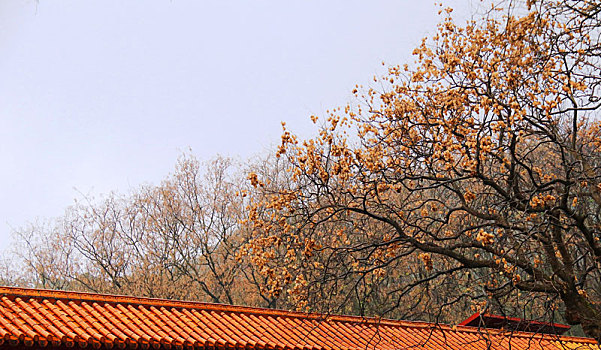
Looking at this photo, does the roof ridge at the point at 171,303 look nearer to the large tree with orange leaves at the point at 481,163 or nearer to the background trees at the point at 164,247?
the large tree with orange leaves at the point at 481,163

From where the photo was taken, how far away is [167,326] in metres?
10.1

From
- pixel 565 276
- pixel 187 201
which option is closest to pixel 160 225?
pixel 187 201

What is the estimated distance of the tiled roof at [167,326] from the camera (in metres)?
8.65

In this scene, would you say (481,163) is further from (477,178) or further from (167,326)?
(167,326)

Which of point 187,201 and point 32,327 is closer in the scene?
point 32,327

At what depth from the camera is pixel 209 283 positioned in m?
28.7

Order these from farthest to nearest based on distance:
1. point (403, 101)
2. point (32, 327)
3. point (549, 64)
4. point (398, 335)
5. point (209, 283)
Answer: point (209, 283), point (398, 335), point (403, 101), point (549, 64), point (32, 327)

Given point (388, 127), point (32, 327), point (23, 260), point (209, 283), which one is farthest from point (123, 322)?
point (23, 260)

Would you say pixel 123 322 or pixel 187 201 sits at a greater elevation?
pixel 187 201

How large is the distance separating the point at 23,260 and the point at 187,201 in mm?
9411

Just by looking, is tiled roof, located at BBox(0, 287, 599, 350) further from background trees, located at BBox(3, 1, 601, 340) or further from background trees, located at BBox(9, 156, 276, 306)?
background trees, located at BBox(9, 156, 276, 306)

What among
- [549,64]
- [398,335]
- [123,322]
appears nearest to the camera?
[123,322]

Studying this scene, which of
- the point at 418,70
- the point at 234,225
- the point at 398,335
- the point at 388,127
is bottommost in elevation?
the point at 398,335

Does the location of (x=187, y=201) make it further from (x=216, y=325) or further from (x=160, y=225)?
(x=216, y=325)
